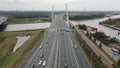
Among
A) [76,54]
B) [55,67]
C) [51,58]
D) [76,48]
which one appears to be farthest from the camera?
[76,48]

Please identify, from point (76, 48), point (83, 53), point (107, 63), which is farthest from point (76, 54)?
point (107, 63)

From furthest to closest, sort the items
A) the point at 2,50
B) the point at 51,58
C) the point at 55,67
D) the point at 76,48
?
the point at 2,50
the point at 76,48
the point at 51,58
the point at 55,67

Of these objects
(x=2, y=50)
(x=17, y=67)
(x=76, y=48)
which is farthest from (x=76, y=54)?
(x=2, y=50)

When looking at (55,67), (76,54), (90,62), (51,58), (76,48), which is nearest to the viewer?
(55,67)

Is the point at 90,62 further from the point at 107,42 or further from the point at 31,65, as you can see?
the point at 107,42

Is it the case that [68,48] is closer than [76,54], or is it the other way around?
[76,54]

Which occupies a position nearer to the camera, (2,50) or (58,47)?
(58,47)

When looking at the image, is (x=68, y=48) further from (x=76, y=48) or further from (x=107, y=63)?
(x=107, y=63)

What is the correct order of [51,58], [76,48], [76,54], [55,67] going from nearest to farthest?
[55,67] < [51,58] < [76,54] < [76,48]
